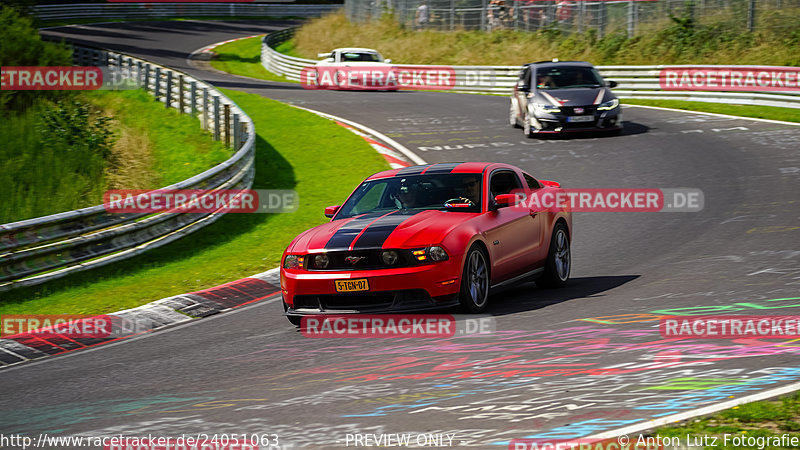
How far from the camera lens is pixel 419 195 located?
9.82 metres

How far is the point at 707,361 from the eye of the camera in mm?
6668

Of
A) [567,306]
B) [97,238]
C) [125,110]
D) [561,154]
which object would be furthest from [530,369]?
[125,110]

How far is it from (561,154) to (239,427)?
15.1 m

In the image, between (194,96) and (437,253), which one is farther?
(194,96)

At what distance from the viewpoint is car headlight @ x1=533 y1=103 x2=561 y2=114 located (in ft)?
72.1

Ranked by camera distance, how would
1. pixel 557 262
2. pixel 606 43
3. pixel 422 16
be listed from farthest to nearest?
pixel 422 16 < pixel 606 43 < pixel 557 262

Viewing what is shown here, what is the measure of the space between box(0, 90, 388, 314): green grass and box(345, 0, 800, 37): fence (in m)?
17.2

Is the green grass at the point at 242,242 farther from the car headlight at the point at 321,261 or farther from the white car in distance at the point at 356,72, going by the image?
the white car in distance at the point at 356,72

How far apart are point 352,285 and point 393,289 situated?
363mm

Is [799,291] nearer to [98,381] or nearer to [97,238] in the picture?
[98,381]

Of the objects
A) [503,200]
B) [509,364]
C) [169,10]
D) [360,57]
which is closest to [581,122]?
[503,200]

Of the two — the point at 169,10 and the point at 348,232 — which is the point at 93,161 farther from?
the point at 169,10
